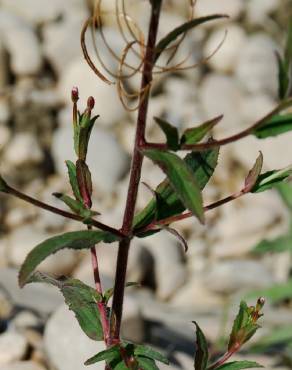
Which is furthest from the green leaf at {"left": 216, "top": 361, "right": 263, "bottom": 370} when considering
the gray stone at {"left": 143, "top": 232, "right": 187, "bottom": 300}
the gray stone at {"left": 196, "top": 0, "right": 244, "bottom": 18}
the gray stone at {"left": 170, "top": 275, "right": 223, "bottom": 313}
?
the gray stone at {"left": 196, "top": 0, "right": 244, "bottom": 18}

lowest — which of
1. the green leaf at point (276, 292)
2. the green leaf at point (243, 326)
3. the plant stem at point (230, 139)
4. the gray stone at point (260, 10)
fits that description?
the green leaf at point (243, 326)

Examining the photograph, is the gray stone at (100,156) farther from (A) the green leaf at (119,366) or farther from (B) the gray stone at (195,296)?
(A) the green leaf at (119,366)

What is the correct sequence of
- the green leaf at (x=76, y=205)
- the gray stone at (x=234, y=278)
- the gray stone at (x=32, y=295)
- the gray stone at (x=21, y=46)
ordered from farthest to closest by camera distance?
the gray stone at (x=21, y=46) → the gray stone at (x=234, y=278) → the gray stone at (x=32, y=295) → the green leaf at (x=76, y=205)

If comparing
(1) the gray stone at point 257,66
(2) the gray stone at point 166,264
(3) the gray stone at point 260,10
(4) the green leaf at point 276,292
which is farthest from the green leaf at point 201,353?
(3) the gray stone at point 260,10

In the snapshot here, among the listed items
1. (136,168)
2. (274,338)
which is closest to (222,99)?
(274,338)

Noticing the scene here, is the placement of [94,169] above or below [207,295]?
above

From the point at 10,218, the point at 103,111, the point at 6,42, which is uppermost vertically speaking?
the point at 6,42

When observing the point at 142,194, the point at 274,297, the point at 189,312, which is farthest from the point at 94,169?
the point at 274,297

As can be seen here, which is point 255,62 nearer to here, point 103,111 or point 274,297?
point 103,111
